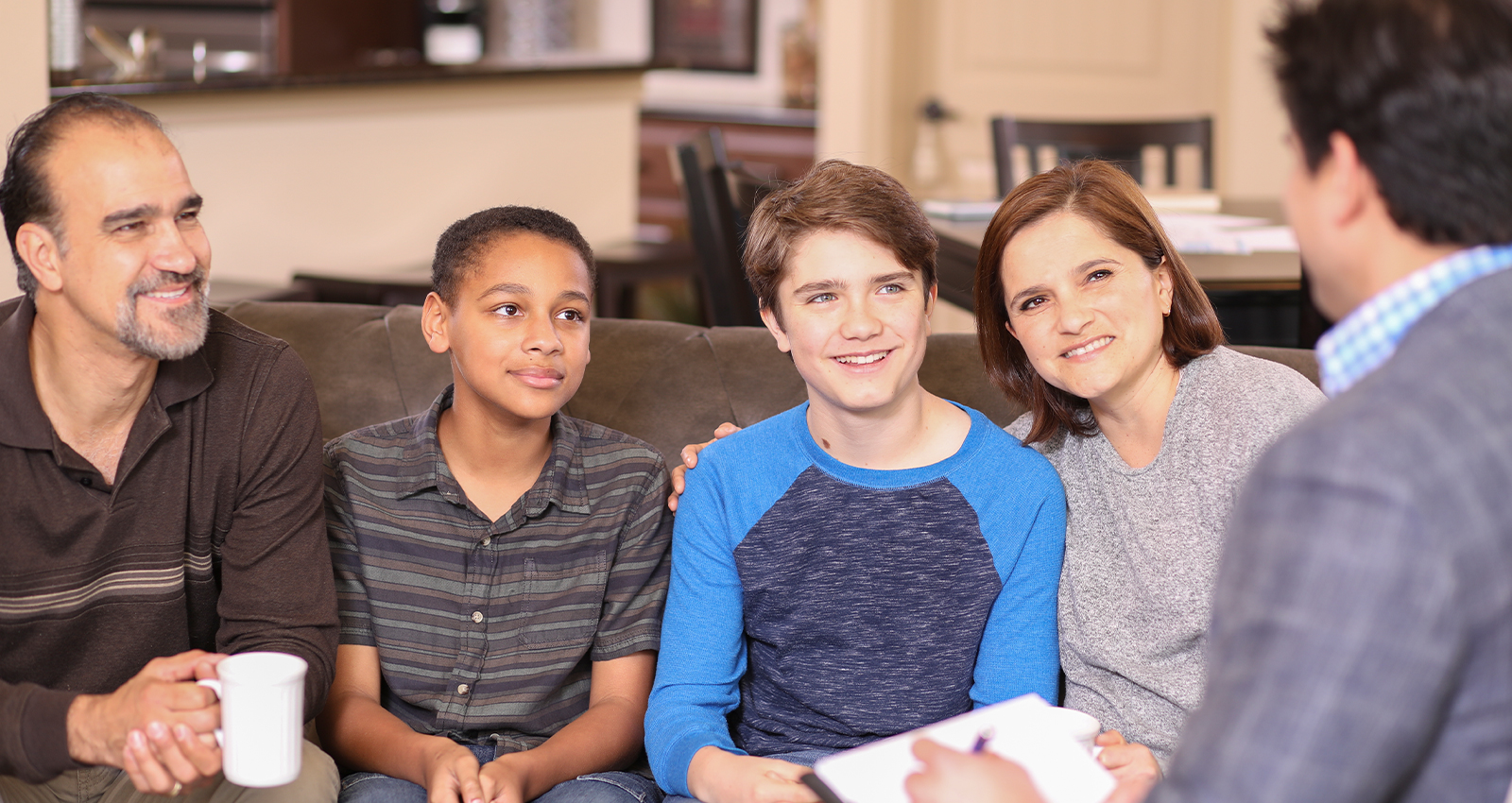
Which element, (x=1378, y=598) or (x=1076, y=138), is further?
(x=1076, y=138)

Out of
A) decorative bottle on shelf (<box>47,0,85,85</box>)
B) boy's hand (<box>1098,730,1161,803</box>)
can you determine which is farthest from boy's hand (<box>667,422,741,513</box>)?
decorative bottle on shelf (<box>47,0,85,85</box>)

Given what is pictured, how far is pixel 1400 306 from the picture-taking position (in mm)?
857

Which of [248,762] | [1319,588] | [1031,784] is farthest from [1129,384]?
[248,762]

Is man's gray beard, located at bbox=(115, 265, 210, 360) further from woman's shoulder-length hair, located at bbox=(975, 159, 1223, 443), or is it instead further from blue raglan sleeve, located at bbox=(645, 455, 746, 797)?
woman's shoulder-length hair, located at bbox=(975, 159, 1223, 443)

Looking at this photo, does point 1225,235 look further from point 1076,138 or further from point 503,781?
point 503,781

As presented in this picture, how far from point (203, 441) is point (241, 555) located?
0.14m

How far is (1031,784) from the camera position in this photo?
99 centimetres

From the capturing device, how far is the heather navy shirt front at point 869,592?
1.60 meters

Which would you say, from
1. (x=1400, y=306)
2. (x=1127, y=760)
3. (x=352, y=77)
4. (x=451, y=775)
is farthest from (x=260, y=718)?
(x=352, y=77)

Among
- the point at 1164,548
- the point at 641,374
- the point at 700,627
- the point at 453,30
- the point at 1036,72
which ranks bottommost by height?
the point at 700,627

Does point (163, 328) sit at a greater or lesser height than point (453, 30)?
lesser

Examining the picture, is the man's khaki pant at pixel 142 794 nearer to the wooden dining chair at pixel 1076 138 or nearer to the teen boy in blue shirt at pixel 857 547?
the teen boy in blue shirt at pixel 857 547

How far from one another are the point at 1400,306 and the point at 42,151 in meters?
1.29

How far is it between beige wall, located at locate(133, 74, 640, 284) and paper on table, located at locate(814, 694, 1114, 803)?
2406 mm
